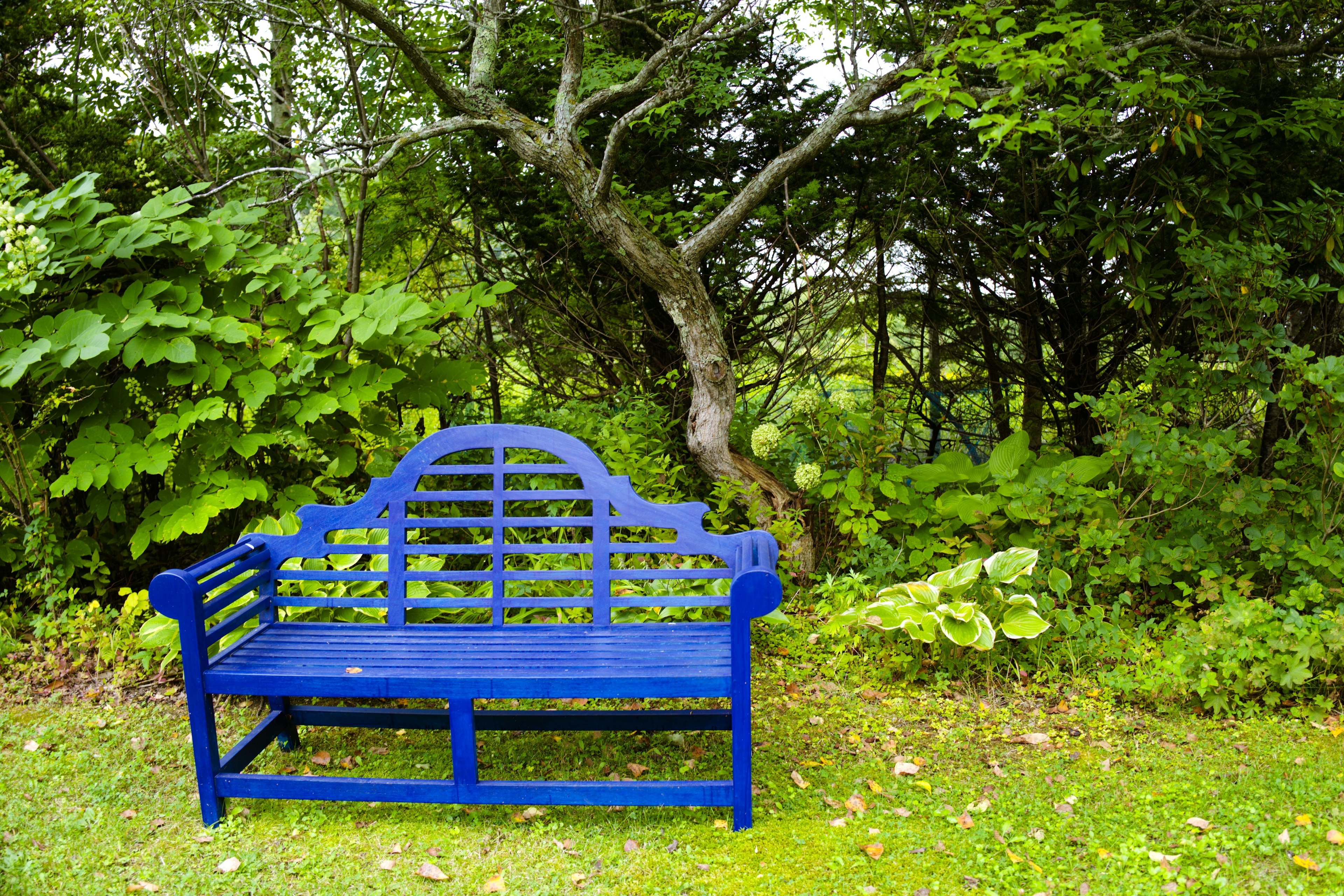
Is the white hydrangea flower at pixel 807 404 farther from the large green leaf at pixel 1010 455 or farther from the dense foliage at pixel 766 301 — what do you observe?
the large green leaf at pixel 1010 455

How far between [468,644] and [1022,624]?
209 cm

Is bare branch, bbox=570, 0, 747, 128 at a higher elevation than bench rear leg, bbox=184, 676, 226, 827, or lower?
higher

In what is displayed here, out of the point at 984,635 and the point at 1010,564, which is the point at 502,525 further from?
the point at 1010,564

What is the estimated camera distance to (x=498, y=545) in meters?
3.09

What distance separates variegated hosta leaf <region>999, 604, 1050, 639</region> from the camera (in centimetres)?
352

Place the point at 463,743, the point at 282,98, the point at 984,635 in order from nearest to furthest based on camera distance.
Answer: the point at 463,743 → the point at 984,635 → the point at 282,98

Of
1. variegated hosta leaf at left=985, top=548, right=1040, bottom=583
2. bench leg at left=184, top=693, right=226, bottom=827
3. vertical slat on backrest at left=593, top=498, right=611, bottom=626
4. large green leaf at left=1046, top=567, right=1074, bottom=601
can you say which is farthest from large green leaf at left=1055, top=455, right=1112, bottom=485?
bench leg at left=184, top=693, right=226, bottom=827

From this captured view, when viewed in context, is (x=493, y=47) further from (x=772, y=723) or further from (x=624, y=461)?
(x=772, y=723)

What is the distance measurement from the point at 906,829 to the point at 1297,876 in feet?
3.21

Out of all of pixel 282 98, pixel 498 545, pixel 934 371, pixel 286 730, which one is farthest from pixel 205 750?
pixel 934 371

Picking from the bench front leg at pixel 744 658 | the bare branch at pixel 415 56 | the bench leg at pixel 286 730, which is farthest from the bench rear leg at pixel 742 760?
the bare branch at pixel 415 56

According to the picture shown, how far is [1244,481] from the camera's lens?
12.4 ft

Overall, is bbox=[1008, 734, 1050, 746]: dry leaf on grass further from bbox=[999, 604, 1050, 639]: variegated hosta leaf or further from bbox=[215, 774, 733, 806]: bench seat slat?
bbox=[215, 774, 733, 806]: bench seat slat

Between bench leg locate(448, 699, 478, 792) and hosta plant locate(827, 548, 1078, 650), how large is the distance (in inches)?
65.1
